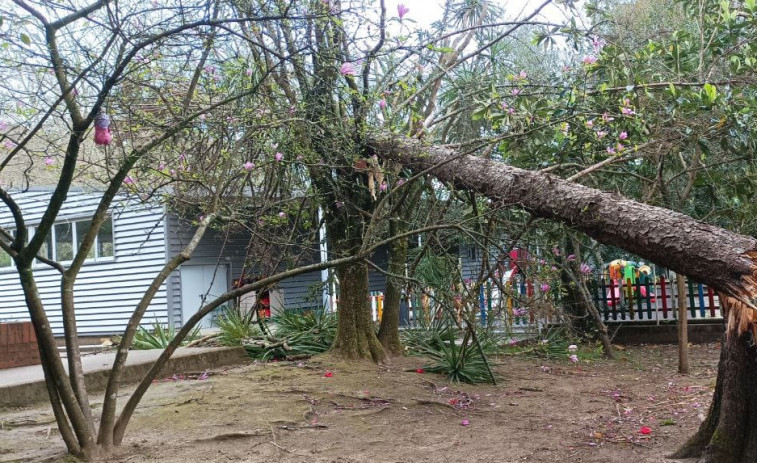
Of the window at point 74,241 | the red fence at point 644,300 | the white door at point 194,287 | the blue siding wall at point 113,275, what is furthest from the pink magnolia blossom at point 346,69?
the window at point 74,241

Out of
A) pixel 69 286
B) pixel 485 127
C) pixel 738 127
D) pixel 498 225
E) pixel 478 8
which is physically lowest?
pixel 69 286

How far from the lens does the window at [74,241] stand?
17078mm

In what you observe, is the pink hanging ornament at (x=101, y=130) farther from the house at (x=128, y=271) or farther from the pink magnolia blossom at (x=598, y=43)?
the house at (x=128, y=271)

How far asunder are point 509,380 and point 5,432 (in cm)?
559

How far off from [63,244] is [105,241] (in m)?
1.30

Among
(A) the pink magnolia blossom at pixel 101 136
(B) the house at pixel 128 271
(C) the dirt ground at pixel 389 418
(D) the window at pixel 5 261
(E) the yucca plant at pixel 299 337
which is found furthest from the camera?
Result: (D) the window at pixel 5 261

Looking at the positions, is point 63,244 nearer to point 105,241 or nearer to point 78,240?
point 78,240

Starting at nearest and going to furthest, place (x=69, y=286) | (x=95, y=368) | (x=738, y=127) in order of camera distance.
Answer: (x=69, y=286)
(x=738, y=127)
(x=95, y=368)

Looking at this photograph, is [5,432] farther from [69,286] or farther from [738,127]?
[738,127]

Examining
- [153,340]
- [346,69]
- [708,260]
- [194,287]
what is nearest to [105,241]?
[194,287]

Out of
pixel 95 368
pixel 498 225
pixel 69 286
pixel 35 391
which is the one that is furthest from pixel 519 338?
pixel 69 286

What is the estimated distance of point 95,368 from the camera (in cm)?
779

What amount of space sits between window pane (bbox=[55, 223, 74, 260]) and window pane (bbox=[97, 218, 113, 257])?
2.55 ft

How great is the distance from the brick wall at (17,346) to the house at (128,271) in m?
6.34
